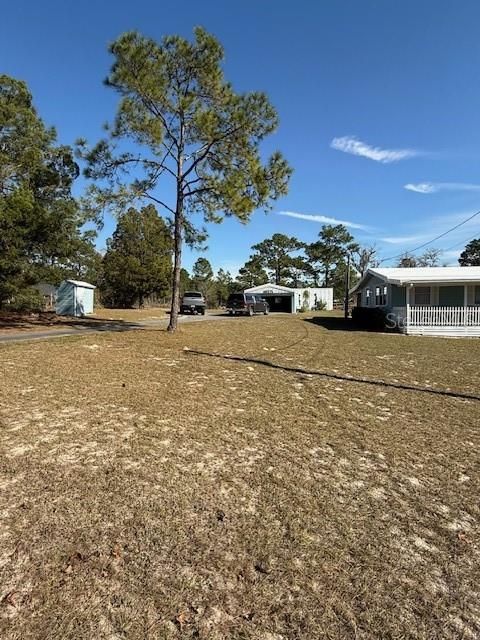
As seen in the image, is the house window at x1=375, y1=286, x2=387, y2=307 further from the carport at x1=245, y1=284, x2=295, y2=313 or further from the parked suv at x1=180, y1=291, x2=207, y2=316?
the carport at x1=245, y1=284, x2=295, y2=313

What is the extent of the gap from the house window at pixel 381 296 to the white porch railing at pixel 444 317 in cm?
497

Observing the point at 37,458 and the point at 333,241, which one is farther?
the point at 333,241

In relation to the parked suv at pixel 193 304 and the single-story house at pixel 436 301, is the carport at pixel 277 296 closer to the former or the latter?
the parked suv at pixel 193 304

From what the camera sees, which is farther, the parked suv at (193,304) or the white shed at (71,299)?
the parked suv at (193,304)

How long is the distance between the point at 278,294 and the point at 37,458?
39.6 metres

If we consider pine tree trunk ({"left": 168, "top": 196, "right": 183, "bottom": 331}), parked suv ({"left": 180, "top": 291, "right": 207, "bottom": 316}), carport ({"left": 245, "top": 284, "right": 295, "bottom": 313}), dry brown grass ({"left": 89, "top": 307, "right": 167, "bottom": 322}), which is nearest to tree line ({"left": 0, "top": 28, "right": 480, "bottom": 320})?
pine tree trunk ({"left": 168, "top": 196, "right": 183, "bottom": 331})

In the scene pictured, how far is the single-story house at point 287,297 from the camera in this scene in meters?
42.8

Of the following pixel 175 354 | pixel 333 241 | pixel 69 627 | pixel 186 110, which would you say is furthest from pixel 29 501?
pixel 333 241

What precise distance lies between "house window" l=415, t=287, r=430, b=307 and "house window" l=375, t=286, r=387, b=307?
6.89 feet

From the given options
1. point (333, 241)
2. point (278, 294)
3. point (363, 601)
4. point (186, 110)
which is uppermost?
point (333, 241)

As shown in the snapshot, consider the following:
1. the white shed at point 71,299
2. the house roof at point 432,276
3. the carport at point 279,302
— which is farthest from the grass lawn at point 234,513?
the carport at point 279,302

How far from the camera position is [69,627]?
2.08 m

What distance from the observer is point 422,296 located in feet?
71.2

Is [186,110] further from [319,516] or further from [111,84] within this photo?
[319,516]
